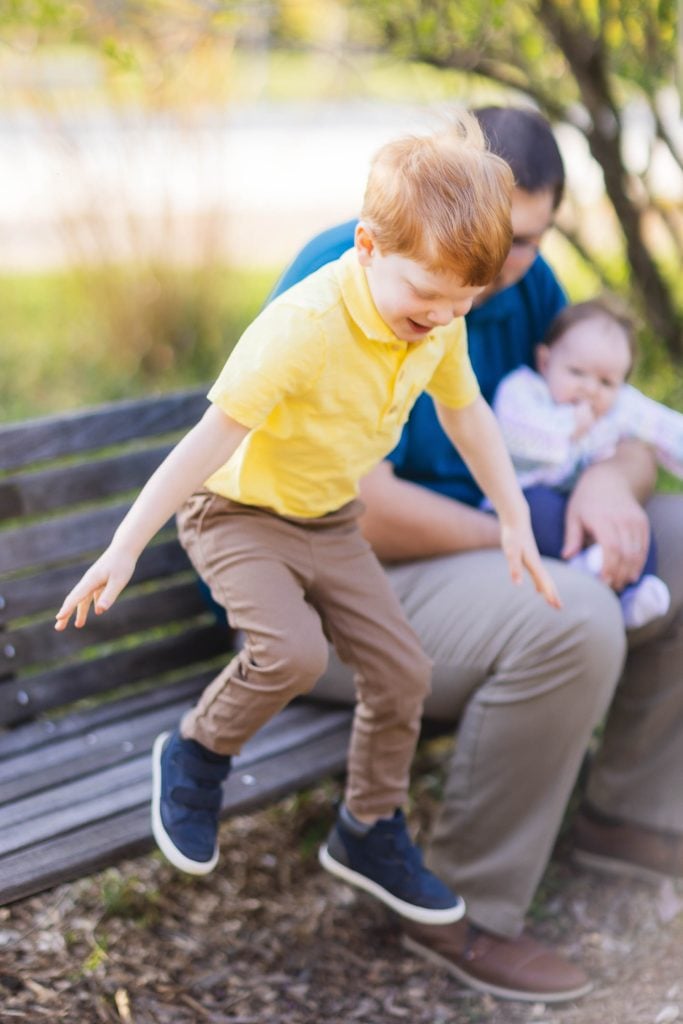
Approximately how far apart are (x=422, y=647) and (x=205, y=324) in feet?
13.1

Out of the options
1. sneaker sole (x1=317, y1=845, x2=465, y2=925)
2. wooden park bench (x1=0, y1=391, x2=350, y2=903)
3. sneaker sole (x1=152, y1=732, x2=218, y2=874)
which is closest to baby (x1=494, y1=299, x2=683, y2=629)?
wooden park bench (x1=0, y1=391, x2=350, y2=903)

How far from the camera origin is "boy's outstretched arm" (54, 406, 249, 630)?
189 cm

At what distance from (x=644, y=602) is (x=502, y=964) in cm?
74

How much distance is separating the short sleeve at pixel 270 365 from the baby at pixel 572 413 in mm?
840

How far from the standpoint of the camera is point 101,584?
1.90 meters

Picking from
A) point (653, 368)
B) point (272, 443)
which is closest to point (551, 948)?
point (272, 443)

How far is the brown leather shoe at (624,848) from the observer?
113 inches

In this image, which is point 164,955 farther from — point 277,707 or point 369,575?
point 369,575

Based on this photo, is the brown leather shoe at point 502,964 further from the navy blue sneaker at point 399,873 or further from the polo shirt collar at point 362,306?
the polo shirt collar at point 362,306

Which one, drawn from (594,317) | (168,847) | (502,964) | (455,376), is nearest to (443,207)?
(455,376)

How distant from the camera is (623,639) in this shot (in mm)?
2484

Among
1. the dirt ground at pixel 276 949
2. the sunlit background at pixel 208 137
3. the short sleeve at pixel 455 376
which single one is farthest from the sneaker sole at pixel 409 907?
the sunlit background at pixel 208 137

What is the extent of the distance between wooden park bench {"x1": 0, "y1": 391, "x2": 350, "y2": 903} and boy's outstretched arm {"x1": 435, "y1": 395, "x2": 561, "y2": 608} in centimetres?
54

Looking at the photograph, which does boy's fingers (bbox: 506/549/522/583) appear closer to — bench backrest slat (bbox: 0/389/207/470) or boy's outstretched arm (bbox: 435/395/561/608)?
boy's outstretched arm (bbox: 435/395/561/608)
